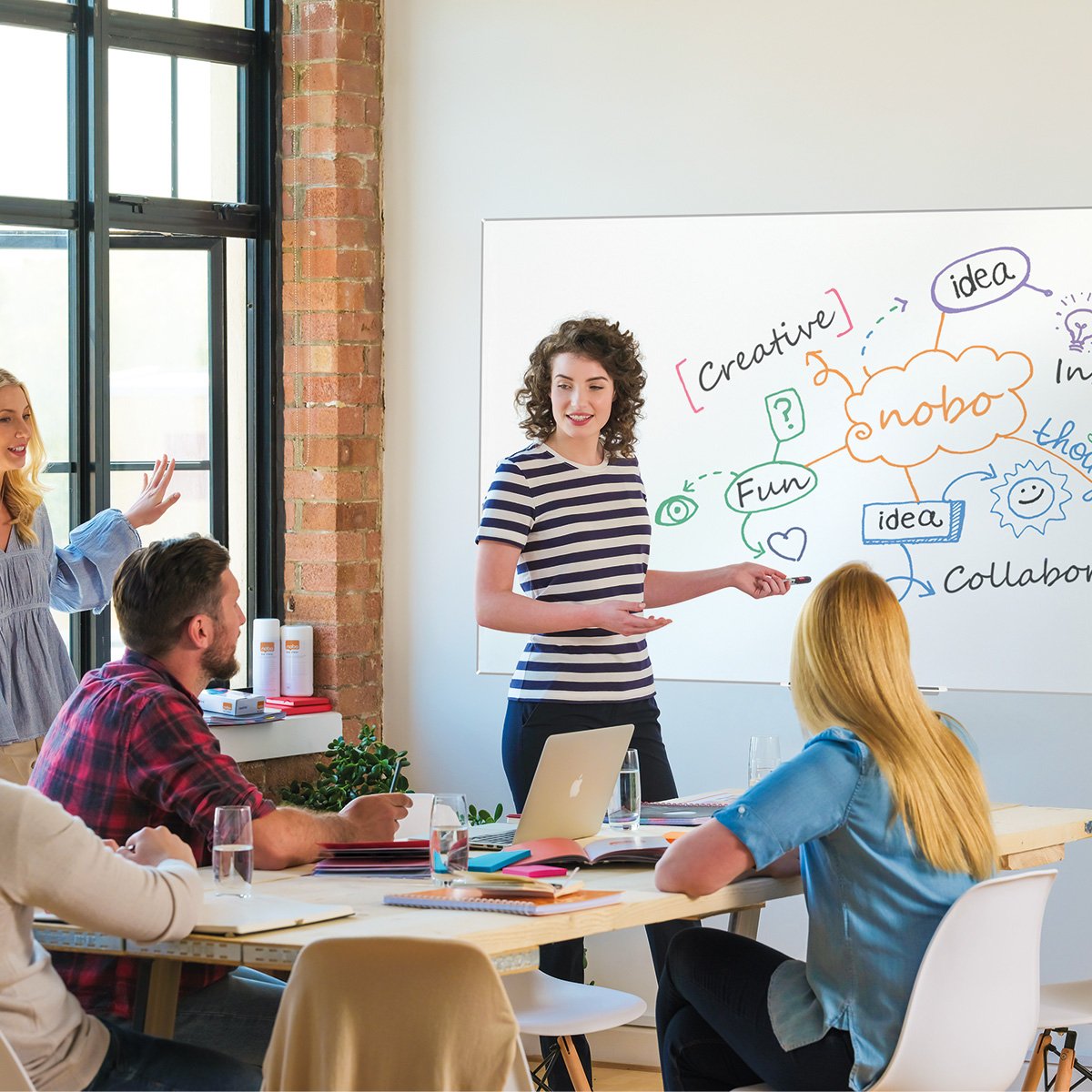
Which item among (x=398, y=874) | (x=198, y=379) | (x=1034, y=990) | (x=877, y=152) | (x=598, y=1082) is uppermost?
(x=877, y=152)

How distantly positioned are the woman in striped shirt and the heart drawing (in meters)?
0.67

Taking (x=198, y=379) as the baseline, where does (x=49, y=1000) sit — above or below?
below

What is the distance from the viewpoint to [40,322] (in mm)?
4055

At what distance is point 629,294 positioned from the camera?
4.21 m

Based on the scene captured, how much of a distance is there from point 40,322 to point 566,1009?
2.27 meters

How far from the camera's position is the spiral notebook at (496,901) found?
2143 mm

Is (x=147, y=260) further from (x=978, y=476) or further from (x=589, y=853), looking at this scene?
(x=589, y=853)

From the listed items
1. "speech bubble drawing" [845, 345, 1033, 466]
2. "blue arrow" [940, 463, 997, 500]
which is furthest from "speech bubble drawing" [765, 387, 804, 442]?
"blue arrow" [940, 463, 997, 500]

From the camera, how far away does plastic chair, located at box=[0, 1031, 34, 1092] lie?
1.82m

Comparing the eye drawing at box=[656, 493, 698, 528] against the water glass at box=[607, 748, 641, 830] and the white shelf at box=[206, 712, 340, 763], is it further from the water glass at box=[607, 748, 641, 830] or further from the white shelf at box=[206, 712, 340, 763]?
the water glass at box=[607, 748, 641, 830]

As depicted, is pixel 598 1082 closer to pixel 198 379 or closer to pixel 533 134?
pixel 198 379

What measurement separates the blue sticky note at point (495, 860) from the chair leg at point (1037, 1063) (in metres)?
1.08

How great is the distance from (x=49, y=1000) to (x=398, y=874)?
59 cm

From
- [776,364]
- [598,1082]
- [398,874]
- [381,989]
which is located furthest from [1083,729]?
[381,989]
